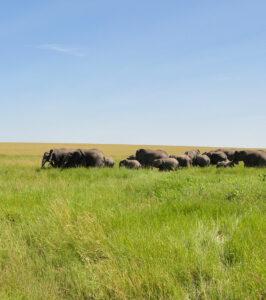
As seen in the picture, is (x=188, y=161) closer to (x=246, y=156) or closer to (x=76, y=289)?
(x=246, y=156)

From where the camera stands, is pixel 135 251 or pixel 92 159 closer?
pixel 135 251

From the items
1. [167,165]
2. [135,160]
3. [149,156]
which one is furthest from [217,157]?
[167,165]

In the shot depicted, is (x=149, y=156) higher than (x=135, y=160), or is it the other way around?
(x=149, y=156)

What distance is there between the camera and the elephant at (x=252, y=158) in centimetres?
3559

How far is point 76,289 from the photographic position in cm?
643

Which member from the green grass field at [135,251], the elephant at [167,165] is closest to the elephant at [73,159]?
the elephant at [167,165]

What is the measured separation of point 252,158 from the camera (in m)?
36.0

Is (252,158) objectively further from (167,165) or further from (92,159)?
(92,159)

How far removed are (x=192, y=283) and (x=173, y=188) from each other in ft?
26.8

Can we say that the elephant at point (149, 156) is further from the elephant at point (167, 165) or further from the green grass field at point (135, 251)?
the green grass field at point (135, 251)

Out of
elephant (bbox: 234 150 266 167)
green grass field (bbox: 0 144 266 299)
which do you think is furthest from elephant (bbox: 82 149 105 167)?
green grass field (bbox: 0 144 266 299)

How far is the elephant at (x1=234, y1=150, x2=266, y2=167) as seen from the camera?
3559 cm

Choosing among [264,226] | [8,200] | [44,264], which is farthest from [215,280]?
[8,200]

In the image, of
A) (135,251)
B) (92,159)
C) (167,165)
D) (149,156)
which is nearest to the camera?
(135,251)
